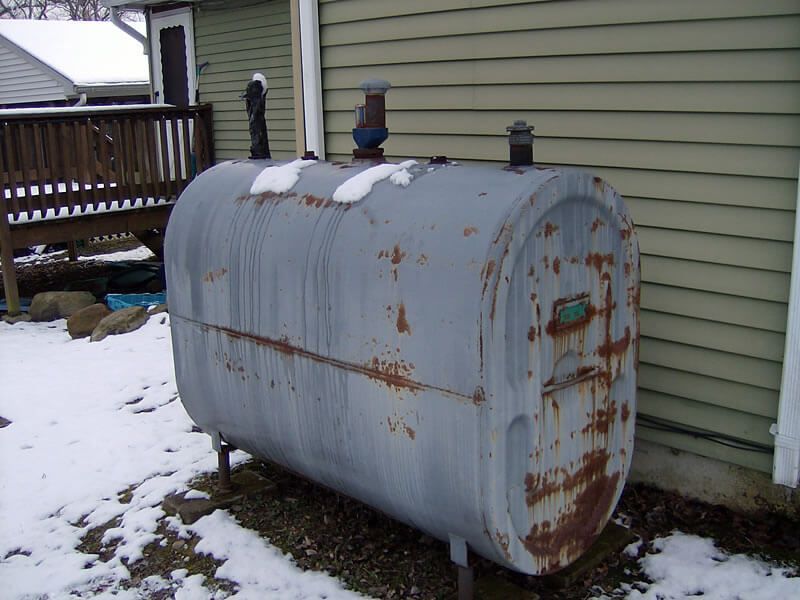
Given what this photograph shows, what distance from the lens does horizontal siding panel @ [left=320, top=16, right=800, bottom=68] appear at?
12.0 ft

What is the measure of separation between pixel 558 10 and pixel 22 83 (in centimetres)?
1902

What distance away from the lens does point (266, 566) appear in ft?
12.1

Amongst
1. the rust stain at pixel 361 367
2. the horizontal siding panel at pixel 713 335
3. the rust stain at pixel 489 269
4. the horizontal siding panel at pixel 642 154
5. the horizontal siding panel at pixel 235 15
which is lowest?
the horizontal siding panel at pixel 713 335

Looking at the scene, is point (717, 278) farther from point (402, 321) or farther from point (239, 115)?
point (239, 115)

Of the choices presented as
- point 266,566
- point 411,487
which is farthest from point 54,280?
point 411,487

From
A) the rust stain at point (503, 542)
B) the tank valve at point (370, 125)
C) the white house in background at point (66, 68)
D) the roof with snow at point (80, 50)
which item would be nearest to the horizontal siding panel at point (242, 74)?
the tank valve at point (370, 125)

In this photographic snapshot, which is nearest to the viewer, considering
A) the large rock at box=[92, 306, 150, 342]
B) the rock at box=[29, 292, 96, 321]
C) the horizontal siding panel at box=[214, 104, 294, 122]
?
the large rock at box=[92, 306, 150, 342]

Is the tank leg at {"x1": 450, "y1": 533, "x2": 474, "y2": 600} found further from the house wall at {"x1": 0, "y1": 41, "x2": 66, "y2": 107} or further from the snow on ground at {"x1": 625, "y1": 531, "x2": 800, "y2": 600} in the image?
the house wall at {"x1": 0, "y1": 41, "x2": 66, "y2": 107}

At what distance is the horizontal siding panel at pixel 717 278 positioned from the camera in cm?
373

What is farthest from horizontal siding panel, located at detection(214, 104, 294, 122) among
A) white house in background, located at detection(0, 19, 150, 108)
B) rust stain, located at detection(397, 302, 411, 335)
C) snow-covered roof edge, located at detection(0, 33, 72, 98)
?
snow-covered roof edge, located at detection(0, 33, 72, 98)

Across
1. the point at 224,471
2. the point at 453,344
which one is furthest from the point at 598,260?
the point at 224,471

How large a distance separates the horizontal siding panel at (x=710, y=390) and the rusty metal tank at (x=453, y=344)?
2.74ft

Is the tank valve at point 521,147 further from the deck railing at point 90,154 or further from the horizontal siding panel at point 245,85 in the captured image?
the horizontal siding panel at point 245,85

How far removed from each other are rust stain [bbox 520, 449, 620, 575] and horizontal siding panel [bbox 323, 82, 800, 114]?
1.71 m
